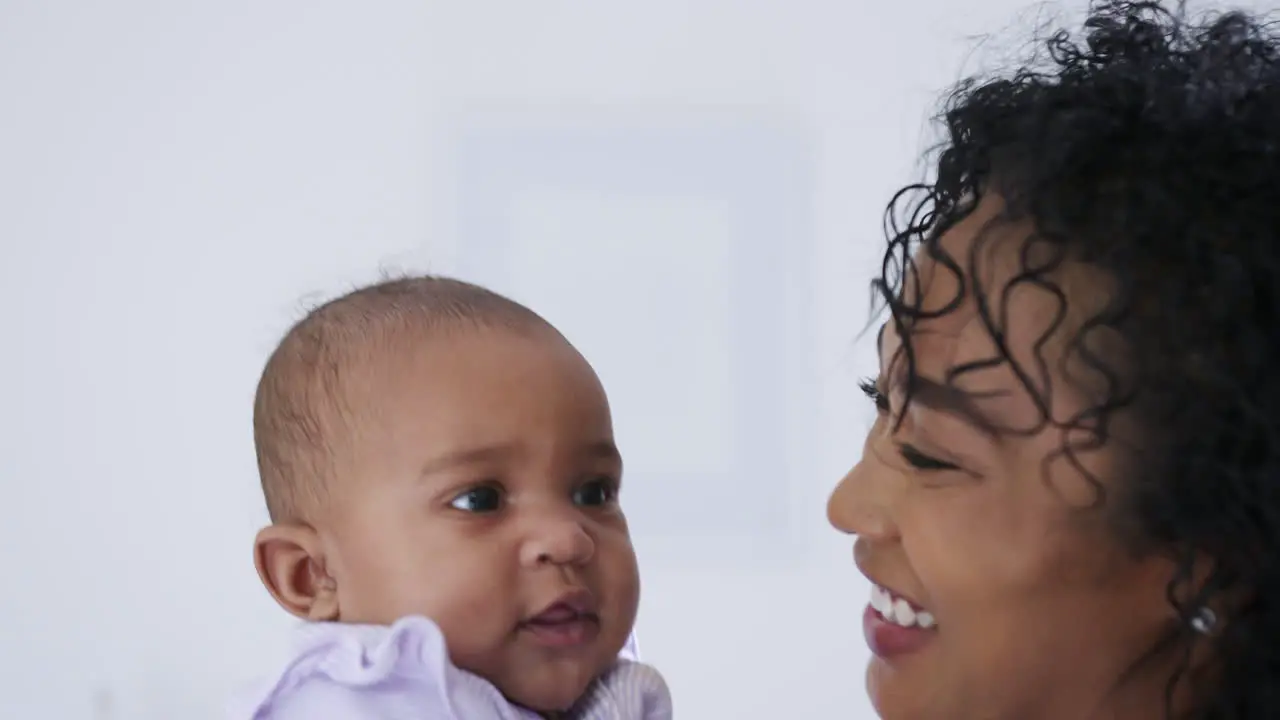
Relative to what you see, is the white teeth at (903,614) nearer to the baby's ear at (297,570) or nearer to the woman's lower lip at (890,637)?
the woman's lower lip at (890,637)

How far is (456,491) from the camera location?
1.25 meters

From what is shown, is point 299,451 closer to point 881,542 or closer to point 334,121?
point 881,542

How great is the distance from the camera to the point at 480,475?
1.26 meters

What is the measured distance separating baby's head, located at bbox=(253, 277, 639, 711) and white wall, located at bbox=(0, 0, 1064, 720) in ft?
3.91

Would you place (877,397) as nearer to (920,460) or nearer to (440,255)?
(920,460)

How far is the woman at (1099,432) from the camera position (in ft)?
3.57

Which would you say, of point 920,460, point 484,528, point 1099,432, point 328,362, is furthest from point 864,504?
point 328,362

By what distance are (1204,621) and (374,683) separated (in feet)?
Result: 2.00

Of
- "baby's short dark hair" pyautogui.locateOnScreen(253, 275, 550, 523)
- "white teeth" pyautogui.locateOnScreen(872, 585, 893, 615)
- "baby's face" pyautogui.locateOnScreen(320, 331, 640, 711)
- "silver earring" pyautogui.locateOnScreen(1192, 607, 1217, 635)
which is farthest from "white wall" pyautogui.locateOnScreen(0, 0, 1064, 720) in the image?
"silver earring" pyautogui.locateOnScreen(1192, 607, 1217, 635)

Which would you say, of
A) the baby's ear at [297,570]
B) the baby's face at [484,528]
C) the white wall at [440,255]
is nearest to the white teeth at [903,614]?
the baby's face at [484,528]

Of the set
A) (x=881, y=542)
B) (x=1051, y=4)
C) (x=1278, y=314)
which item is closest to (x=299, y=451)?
(x=881, y=542)

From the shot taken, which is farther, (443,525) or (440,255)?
(440,255)

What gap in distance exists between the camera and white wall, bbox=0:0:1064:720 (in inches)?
99.6

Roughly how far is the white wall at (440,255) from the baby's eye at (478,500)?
1270 mm
